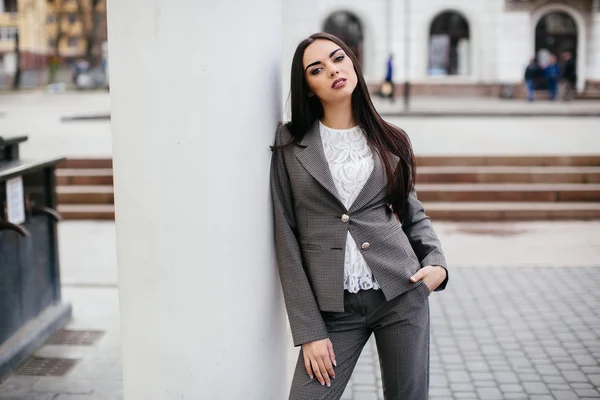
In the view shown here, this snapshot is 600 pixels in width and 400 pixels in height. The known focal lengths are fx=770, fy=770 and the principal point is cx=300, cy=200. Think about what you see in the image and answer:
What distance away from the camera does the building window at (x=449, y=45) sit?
31.0 m

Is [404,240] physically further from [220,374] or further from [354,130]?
[220,374]

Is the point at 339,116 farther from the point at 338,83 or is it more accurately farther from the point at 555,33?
the point at 555,33

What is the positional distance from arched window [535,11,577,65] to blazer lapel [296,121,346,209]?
1187 inches

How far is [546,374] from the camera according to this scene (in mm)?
4750

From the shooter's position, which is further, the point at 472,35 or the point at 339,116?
the point at 472,35

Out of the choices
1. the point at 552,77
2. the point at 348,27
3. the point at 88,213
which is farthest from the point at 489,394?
the point at 348,27

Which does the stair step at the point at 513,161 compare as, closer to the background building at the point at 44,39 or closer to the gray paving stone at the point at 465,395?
the gray paving stone at the point at 465,395

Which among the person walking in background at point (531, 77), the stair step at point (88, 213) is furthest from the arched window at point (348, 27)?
the stair step at point (88, 213)

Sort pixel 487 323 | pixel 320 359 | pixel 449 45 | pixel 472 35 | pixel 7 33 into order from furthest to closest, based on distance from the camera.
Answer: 1. pixel 7 33
2. pixel 449 45
3. pixel 472 35
4. pixel 487 323
5. pixel 320 359

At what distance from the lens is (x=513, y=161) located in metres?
10.8

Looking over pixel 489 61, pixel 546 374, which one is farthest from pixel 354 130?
pixel 489 61

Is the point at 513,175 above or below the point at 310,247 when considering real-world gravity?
below

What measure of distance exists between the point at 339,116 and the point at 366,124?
10cm

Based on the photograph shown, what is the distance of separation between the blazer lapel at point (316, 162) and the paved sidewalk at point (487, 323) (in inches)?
93.5
